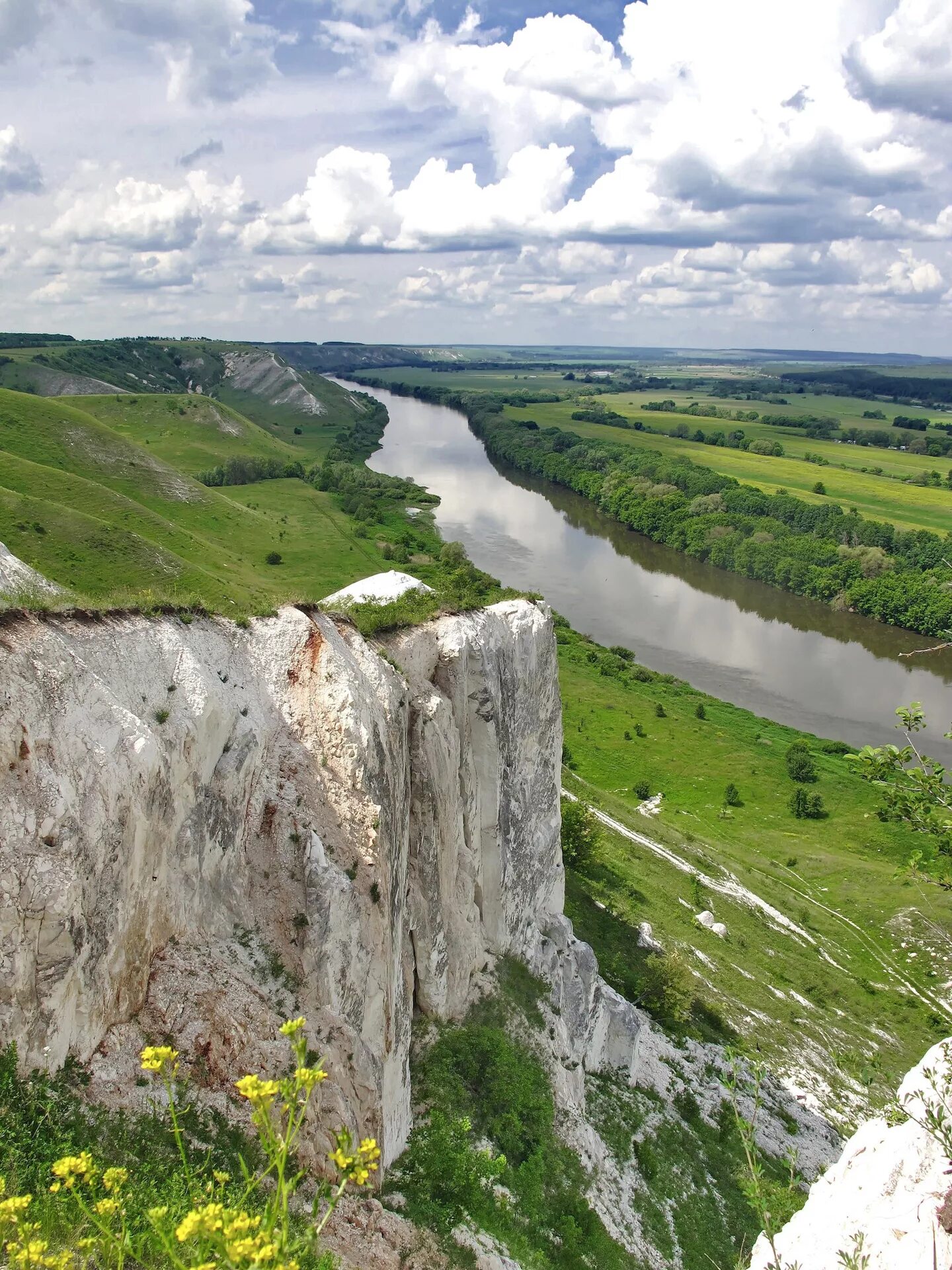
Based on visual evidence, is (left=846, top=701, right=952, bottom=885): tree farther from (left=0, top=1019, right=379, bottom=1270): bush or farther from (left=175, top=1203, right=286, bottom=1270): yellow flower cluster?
(left=175, top=1203, right=286, bottom=1270): yellow flower cluster

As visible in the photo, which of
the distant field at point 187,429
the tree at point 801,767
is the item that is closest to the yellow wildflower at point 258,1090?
the tree at point 801,767

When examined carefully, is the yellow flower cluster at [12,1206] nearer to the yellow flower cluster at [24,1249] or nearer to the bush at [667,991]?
the yellow flower cluster at [24,1249]

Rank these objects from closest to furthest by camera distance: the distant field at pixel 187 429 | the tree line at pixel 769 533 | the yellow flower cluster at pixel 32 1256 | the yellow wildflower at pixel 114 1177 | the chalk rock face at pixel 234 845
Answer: the yellow flower cluster at pixel 32 1256, the yellow wildflower at pixel 114 1177, the chalk rock face at pixel 234 845, the tree line at pixel 769 533, the distant field at pixel 187 429

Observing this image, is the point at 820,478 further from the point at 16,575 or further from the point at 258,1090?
the point at 258,1090

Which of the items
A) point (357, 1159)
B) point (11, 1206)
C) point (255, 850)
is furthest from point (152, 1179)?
point (357, 1159)

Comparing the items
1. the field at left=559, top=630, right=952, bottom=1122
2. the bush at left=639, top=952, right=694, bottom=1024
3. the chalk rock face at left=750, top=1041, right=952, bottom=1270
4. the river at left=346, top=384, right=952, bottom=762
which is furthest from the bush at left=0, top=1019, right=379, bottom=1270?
the river at left=346, top=384, right=952, bottom=762

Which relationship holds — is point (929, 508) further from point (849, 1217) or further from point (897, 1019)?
point (849, 1217)
